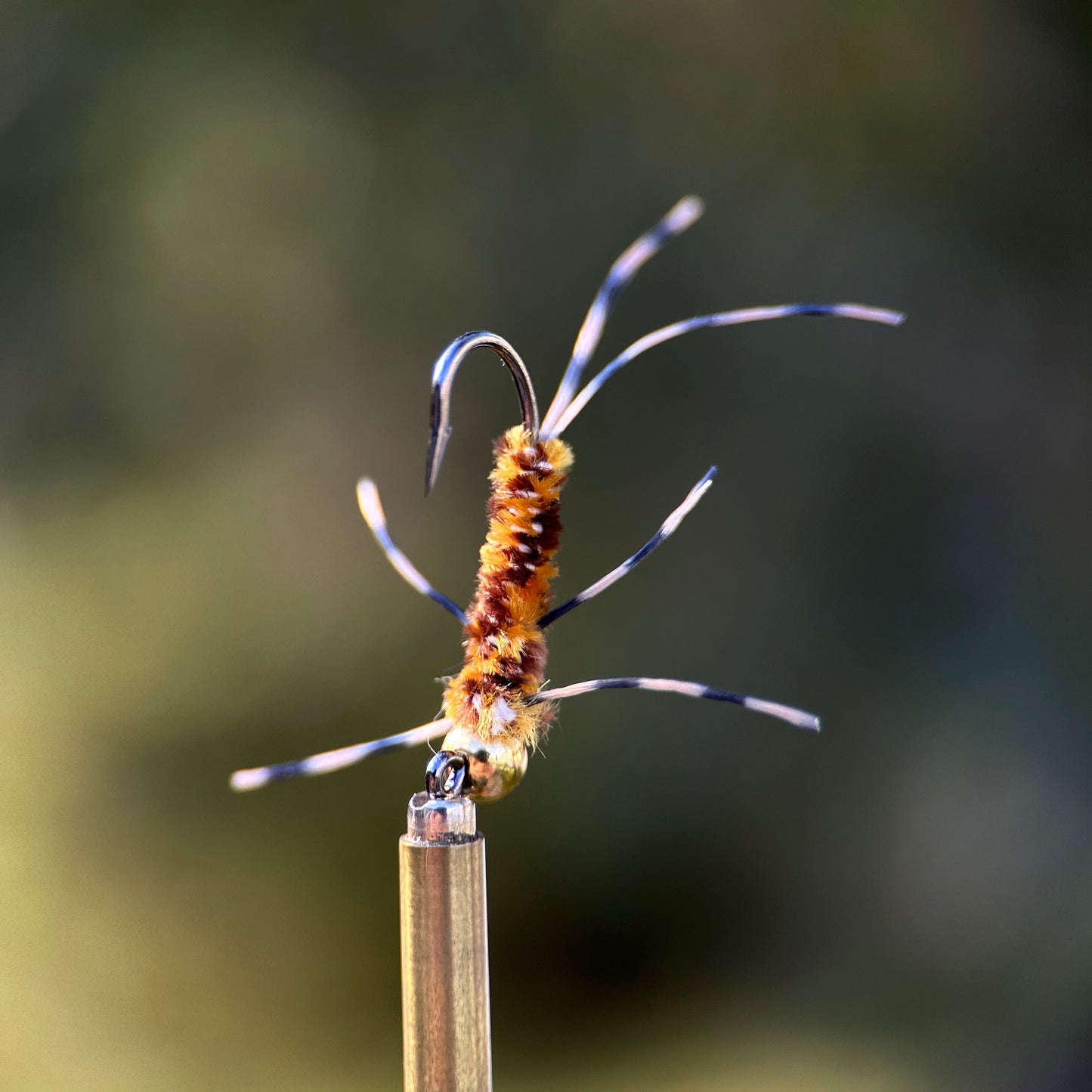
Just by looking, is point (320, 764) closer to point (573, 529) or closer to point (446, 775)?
point (446, 775)

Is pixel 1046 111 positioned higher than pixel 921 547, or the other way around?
pixel 1046 111

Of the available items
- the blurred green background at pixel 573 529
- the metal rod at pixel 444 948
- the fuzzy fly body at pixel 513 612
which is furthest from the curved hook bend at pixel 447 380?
the blurred green background at pixel 573 529

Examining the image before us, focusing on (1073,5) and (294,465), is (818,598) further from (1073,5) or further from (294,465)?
(1073,5)

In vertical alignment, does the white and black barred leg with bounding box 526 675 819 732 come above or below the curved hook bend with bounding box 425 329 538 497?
below

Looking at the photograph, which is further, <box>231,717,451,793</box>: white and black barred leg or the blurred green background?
the blurred green background

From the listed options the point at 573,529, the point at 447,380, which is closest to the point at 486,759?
the point at 447,380

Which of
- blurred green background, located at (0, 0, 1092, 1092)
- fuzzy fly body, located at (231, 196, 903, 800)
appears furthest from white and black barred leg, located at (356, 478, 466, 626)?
blurred green background, located at (0, 0, 1092, 1092)

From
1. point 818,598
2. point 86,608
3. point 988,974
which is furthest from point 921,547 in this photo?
point 86,608

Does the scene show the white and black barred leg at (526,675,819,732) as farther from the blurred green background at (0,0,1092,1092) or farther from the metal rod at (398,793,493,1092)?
the blurred green background at (0,0,1092,1092)
